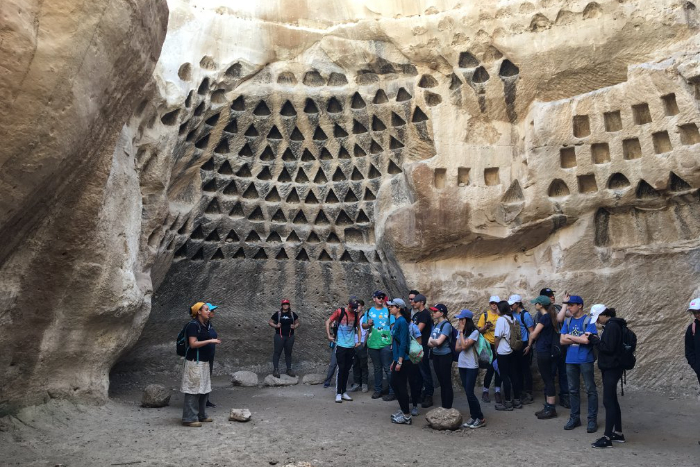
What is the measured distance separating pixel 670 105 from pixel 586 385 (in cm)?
481

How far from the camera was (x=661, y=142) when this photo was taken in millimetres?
9875

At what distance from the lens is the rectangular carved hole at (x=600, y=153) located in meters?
10.4

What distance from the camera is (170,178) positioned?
11211 mm

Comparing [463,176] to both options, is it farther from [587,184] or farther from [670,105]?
[670,105]

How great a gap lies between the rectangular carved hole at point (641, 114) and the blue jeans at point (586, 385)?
178 inches

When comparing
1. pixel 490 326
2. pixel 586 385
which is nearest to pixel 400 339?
pixel 490 326

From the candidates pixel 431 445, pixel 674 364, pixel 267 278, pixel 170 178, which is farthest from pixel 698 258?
pixel 170 178

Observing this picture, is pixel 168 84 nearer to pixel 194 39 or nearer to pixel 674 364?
pixel 194 39

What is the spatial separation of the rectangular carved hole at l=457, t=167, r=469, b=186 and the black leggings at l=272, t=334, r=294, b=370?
399 centimetres

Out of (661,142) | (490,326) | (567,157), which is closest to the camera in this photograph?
(490,326)

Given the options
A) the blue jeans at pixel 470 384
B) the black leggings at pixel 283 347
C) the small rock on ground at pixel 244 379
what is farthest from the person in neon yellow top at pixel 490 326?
the small rock on ground at pixel 244 379

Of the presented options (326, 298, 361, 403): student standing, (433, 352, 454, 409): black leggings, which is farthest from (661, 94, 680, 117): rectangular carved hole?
(326, 298, 361, 403): student standing

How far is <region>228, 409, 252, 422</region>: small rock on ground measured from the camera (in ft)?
25.9

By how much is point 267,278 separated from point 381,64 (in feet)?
14.9
